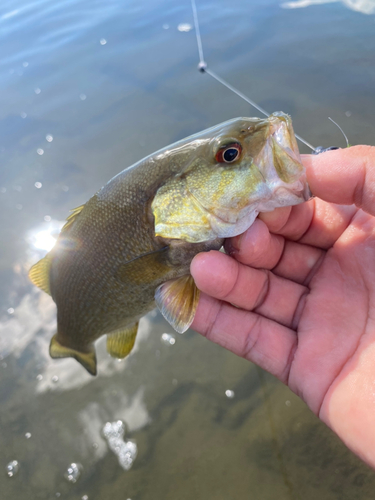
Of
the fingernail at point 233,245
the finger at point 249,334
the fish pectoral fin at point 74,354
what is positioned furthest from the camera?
the fish pectoral fin at point 74,354

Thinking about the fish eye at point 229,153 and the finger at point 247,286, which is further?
the finger at point 247,286

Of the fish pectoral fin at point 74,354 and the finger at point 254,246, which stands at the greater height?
the finger at point 254,246

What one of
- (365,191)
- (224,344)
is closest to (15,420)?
(224,344)

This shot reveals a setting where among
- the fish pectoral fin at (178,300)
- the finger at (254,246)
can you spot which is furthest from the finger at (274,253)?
the fish pectoral fin at (178,300)

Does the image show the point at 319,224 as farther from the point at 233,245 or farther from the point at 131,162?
the point at 131,162

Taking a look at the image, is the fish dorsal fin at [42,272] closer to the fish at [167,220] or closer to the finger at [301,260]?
the fish at [167,220]

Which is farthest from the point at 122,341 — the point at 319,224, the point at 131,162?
the point at 131,162
